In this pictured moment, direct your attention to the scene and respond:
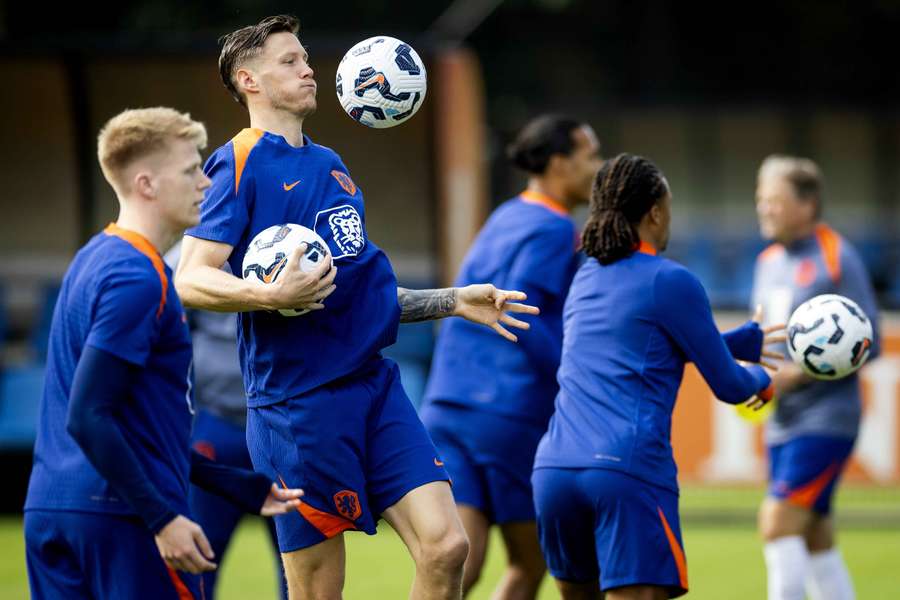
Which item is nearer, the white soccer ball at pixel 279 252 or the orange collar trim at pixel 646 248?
the white soccer ball at pixel 279 252

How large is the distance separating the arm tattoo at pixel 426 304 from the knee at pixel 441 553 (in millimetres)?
707

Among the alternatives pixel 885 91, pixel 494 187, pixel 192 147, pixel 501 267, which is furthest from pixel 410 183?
pixel 885 91

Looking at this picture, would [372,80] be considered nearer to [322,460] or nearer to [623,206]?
[623,206]

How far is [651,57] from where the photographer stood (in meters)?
23.7

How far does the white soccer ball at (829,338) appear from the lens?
5.12m

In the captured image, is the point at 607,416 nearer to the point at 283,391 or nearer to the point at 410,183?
the point at 283,391

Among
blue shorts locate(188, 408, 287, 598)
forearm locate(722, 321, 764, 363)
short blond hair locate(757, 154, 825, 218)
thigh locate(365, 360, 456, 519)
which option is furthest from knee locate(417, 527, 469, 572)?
short blond hair locate(757, 154, 825, 218)

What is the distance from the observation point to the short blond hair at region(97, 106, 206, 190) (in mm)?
3760

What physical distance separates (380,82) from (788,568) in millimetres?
3258

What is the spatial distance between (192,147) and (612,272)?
5.18 feet

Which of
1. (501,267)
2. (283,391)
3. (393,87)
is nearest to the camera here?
(283,391)

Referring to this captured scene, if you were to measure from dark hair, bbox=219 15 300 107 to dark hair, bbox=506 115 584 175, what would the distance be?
5.88ft

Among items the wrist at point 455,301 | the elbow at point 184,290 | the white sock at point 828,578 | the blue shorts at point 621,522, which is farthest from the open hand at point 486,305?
the white sock at point 828,578

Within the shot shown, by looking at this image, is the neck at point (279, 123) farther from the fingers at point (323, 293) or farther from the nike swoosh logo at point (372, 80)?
the fingers at point (323, 293)
